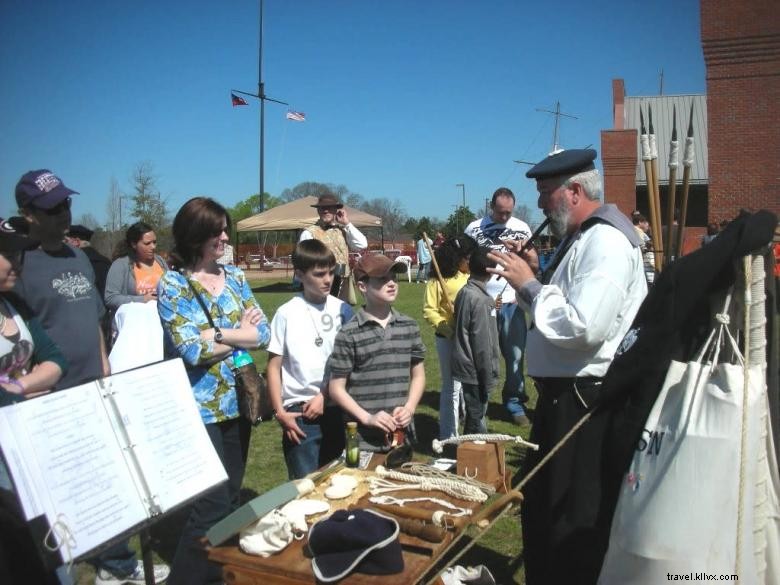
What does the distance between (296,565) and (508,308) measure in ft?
15.9

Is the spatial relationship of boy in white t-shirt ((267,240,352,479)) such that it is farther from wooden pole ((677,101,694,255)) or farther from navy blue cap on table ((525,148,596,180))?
wooden pole ((677,101,694,255))

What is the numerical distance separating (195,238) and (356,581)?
181 cm

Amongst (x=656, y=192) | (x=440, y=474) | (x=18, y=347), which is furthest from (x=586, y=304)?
Result: (x=18, y=347)

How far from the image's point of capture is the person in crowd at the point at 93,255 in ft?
19.8

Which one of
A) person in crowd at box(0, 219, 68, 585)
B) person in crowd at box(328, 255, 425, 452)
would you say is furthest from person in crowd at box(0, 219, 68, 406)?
person in crowd at box(328, 255, 425, 452)

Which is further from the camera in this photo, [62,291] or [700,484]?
[62,291]

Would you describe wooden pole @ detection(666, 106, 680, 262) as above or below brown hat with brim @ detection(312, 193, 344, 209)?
below

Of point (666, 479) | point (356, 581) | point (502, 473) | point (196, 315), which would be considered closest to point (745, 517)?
point (666, 479)

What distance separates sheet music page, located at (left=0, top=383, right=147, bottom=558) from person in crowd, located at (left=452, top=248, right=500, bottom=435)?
336 cm

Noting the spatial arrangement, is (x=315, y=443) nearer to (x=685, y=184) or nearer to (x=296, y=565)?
(x=296, y=565)

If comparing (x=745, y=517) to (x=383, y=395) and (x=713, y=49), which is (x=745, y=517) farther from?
(x=713, y=49)

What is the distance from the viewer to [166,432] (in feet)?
7.14

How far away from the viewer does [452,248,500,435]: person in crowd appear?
A: 16.5 feet

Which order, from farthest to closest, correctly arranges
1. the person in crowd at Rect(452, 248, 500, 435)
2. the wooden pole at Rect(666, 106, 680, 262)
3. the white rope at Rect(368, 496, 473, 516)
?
1. the person in crowd at Rect(452, 248, 500, 435)
2. the wooden pole at Rect(666, 106, 680, 262)
3. the white rope at Rect(368, 496, 473, 516)
